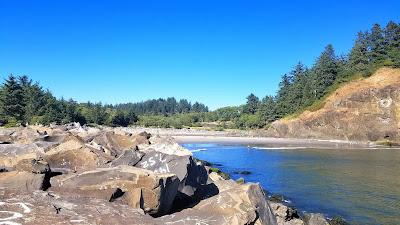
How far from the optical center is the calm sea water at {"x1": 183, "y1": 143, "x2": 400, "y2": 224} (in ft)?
79.4

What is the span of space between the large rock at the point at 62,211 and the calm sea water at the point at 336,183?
17.3 meters

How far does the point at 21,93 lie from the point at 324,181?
71633 millimetres

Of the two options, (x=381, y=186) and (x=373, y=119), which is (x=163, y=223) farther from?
(x=373, y=119)

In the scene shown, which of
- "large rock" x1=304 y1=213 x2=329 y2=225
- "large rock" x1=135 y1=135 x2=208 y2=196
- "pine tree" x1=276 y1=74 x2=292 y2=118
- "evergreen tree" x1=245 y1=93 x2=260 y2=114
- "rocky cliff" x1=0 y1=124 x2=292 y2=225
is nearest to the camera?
"rocky cliff" x1=0 y1=124 x2=292 y2=225

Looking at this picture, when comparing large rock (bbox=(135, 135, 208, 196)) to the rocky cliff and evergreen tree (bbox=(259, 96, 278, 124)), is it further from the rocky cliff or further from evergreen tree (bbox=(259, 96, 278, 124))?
evergreen tree (bbox=(259, 96, 278, 124))

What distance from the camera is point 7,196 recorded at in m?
7.52

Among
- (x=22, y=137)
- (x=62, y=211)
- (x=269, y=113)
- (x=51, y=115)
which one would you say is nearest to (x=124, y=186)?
(x=62, y=211)

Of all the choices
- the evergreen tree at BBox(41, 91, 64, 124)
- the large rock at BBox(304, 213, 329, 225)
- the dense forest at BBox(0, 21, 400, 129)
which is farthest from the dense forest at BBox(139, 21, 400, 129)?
the large rock at BBox(304, 213, 329, 225)

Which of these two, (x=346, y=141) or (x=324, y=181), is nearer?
(x=324, y=181)

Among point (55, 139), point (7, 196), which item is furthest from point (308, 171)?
point (7, 196)

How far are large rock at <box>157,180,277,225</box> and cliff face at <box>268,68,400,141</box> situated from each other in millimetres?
81059

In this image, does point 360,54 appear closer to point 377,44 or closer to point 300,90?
point 377,44

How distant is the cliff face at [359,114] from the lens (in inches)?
3334

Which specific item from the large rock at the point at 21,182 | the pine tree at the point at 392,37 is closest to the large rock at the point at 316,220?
the large rock at the point at 21,182
